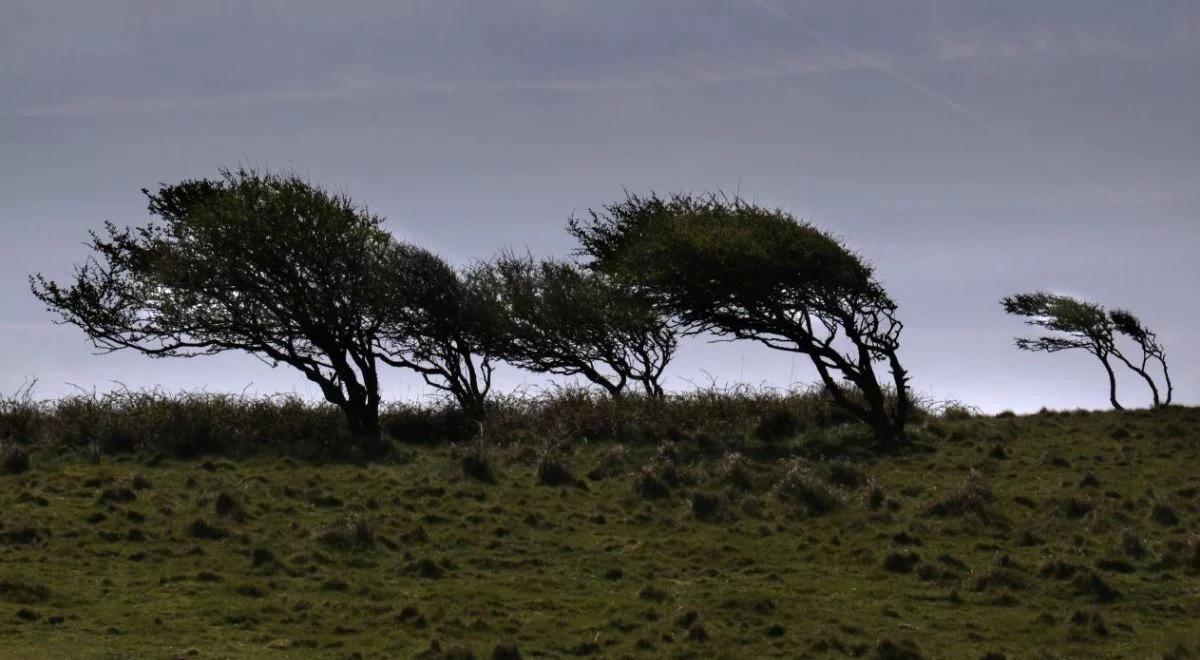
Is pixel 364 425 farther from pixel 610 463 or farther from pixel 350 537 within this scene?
pixel 350 537

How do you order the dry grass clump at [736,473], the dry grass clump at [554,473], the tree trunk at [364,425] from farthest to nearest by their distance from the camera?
1. the tree trunk at [364,425]
2. the dry grass clump at [554,473]
3. the dry grass clump at [736,473]

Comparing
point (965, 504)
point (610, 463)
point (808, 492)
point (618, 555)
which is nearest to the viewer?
point (618, 555)

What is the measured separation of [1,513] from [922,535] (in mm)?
16237

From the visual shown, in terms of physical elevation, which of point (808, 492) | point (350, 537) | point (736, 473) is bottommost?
point (350, 537)

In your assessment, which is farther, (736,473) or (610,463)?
(610,463)

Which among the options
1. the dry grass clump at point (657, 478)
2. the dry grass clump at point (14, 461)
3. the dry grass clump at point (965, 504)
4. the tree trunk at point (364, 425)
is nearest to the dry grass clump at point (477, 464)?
the dry grass clump at point (657, 478)

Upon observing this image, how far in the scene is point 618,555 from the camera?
67.0 ft

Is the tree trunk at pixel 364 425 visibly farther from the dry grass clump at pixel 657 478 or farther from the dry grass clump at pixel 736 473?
the dry grass clump at pixel 736 473

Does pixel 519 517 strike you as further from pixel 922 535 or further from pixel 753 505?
pixel 922 535

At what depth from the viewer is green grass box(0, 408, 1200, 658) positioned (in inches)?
636

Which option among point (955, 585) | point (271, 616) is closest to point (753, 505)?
point (955, 585)

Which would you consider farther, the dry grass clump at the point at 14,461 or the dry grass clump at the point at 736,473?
the dry grass clump at the point at 14,461

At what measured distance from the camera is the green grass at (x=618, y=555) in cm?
1616

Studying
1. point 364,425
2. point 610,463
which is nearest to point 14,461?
point 364,425
